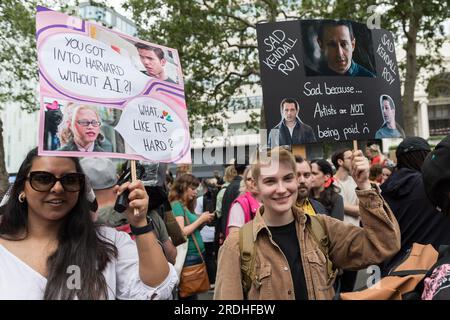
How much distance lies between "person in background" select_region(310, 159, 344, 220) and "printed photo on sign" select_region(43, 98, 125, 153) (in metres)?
2.96

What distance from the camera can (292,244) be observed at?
7.77 feet

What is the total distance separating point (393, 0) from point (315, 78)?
1001 cm

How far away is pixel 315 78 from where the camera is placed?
10.3ft

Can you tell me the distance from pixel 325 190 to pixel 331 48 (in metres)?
2.14

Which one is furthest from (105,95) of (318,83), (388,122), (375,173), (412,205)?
(375,173)

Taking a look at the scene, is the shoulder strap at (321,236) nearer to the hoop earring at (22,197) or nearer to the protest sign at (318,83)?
the protest sign at (318,83)

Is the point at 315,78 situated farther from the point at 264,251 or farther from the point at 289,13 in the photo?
the point at 289,13

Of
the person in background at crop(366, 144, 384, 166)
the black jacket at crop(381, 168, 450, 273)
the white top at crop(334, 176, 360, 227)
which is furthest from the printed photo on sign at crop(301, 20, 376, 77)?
the person in background at crop(366, 144, 384, 166)

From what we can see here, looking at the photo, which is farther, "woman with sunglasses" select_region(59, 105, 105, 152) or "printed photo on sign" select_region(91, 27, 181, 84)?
"printed photo on sign" select_region(91, 27, 181, 84)

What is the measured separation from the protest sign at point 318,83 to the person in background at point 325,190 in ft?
5.38

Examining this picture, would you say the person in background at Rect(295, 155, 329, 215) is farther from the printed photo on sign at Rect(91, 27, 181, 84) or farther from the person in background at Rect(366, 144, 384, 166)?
the person in background at Rect(366, 144, 384, 166)

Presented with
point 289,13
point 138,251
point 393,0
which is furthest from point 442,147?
point 289,13

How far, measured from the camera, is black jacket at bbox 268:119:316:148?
302 cm

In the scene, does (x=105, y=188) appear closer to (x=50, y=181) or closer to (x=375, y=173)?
(x=50, y=181)
